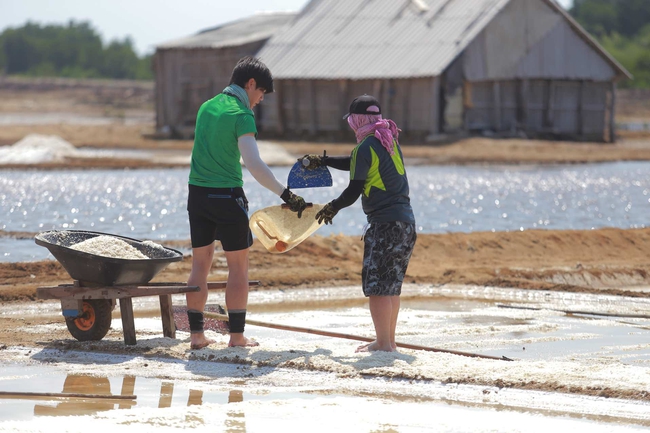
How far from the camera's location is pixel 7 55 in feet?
413

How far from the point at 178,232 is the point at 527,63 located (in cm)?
2219

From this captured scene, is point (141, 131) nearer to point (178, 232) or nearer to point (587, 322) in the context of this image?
point (178, 232)

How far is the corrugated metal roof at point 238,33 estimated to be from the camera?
3909 cm

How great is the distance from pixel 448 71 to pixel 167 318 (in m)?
26.6

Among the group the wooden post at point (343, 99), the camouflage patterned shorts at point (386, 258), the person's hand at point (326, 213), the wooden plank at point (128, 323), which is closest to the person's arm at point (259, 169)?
the person's hand at point (326, 213)

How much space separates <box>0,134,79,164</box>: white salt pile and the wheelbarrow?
824 inches

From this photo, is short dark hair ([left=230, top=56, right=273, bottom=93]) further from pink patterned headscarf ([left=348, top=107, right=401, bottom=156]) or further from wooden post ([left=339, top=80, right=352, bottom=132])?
wooden post ([left=339, top=80, right=352, bottom=132])

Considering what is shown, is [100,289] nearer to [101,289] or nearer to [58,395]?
[101,289]

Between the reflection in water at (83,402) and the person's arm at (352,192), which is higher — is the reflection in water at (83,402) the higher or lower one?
the lower one

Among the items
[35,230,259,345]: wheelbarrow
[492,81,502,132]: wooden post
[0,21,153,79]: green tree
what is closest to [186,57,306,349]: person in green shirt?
[35,230,259,345]: wheelbarrow

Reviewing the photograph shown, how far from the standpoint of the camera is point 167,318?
26.4ft

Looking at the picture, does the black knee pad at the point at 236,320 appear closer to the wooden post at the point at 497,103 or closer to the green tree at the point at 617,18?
the wooden post at the point at 497,103

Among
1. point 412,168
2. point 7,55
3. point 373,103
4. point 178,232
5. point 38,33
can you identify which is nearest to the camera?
point 373,103

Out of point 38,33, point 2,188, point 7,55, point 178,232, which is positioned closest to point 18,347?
point 178,232
